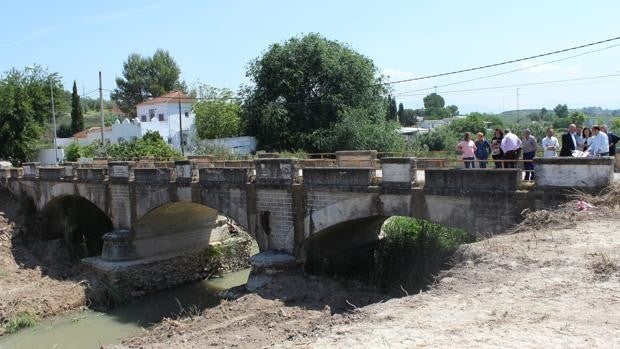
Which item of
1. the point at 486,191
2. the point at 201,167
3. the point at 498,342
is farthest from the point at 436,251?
the point at 498,342

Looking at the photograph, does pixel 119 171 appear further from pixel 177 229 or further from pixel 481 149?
pixel 481 149

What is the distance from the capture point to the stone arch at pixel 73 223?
27.1m

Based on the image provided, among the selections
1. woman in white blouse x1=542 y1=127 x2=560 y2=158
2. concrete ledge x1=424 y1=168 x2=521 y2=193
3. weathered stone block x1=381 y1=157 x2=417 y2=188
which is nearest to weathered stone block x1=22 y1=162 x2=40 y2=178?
weathered stone block x1=381 y1=157 x2=417 y2=188

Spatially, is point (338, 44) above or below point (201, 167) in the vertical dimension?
above

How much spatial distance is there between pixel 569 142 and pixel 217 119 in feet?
109

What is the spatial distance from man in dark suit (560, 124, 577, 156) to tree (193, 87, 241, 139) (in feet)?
103

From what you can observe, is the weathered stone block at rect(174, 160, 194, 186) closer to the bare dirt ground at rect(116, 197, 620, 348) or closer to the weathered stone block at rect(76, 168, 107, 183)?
the weathered stone block at rect(76, 168, 107, 183)

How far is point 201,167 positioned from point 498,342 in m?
14.2

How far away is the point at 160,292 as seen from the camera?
21828mm

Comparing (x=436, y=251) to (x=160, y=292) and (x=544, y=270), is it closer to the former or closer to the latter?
(x=544, y=270)

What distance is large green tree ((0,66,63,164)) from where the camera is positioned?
39.4 metres

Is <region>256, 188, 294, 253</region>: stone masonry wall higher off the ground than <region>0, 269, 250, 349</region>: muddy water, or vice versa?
<region>256, 188, 294, 253</region>: stone masonry wall

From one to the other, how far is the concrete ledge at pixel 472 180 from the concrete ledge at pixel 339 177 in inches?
65.2

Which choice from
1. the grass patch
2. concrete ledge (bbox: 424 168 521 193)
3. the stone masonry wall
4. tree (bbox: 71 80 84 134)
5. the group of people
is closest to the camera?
concrete ledge (bbox: 424 168 521 193)
